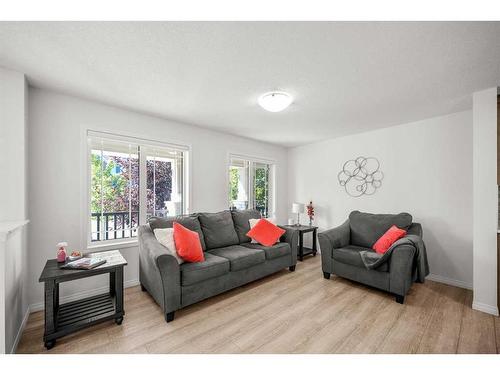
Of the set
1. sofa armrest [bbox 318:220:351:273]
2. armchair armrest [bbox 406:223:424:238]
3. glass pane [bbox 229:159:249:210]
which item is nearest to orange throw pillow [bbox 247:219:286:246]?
sofa armrest [bbox 318:220:351:273]

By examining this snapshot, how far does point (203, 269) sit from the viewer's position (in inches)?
93.4

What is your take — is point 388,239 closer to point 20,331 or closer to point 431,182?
point 431,182

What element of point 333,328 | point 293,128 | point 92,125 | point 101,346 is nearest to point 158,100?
point 92,125

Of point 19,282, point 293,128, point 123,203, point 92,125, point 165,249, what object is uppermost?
point 293,128

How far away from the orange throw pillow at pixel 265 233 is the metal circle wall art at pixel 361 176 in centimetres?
166

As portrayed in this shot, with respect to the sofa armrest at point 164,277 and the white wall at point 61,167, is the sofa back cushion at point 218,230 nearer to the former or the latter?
the sofa armrest at point 164,277

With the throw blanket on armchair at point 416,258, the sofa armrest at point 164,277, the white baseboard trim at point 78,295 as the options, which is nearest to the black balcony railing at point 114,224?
the white baseboard trim at point 78,295

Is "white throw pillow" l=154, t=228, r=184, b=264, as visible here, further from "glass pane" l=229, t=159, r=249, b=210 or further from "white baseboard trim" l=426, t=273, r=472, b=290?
"white baseboard trim" l=426, t=273, r=472, b=290

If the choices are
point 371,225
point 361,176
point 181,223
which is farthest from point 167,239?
point 361,176

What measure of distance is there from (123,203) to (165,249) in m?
1.15

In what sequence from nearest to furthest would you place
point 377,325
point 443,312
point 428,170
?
point 377,325 → point 443,312 → point 428,170

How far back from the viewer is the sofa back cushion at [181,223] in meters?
2.79
